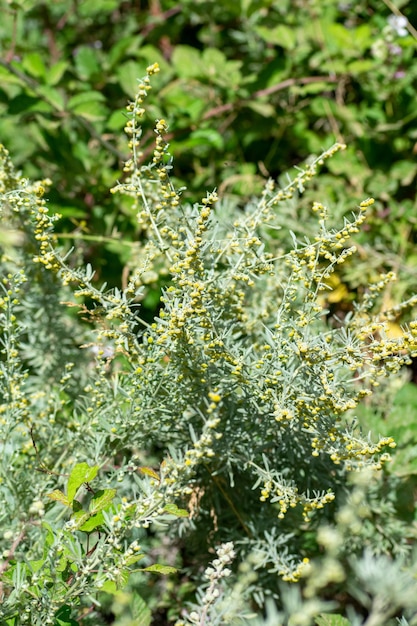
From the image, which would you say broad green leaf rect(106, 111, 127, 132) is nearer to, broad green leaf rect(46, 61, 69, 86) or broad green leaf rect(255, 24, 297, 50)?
broad green leaf rect(46, 61, 69, 86)

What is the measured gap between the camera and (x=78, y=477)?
1.18 metres

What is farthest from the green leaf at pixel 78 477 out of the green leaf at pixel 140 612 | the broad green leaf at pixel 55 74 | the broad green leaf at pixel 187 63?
the broad green leaf at pixel 187 63

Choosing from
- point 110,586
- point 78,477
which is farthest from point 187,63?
point 110,586

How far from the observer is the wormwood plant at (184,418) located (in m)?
1.16

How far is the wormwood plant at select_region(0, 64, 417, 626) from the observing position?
3.79ft

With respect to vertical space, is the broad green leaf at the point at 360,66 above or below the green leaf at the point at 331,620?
above

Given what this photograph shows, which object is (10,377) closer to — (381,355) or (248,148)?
(381,355)

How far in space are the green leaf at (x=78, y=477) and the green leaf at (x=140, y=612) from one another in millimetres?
336

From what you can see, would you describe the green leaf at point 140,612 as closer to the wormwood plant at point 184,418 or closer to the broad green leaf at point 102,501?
the wormwood plant at point 184,418

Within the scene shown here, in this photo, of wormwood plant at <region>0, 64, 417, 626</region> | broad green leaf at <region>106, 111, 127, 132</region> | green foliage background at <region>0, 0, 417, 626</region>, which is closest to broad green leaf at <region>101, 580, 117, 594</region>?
wormwood plant at <region>0, 64, 417, 626</region>

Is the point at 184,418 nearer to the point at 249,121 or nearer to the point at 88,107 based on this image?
the point at 88,107

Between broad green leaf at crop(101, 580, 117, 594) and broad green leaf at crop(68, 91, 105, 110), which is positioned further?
broad green leaf at crop(68, 91, 105, 110)

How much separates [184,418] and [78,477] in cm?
31

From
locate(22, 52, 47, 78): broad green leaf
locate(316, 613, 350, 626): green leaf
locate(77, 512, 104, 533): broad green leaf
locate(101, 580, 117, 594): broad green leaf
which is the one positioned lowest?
locate(316, 613, 350, 626): green leaf
